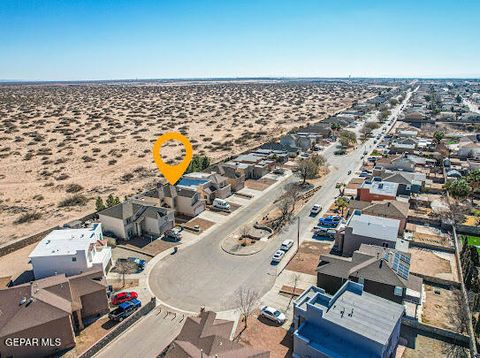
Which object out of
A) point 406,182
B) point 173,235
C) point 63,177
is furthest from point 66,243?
point 406,182

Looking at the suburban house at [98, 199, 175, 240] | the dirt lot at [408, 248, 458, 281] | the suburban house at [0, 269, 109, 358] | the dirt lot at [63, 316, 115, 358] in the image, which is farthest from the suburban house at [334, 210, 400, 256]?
the suburban house at [0, 269, 109, 358]

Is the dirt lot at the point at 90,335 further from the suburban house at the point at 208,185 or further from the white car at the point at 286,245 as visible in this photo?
the suburban house at the point at 208,185

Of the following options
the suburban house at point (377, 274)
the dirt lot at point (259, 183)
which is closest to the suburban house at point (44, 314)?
the suburban house at point (377, 274)

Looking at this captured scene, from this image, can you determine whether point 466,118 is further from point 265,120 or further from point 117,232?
point 117,232

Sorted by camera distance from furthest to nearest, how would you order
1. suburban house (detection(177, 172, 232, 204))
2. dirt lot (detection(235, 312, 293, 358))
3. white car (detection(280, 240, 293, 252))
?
suburban house (detection(177, 172, 232, 204)), white car (detection(280, 240, 293, 252)), dirt lot (detection(235, 312, 293, 358))

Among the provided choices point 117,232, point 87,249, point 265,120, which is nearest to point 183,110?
point 265,120

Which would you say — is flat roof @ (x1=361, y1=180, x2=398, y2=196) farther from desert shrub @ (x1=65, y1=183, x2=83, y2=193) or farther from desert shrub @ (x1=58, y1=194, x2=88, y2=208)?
desert shrub @ (x1=65, y1=183, x2=83, y2=193)
